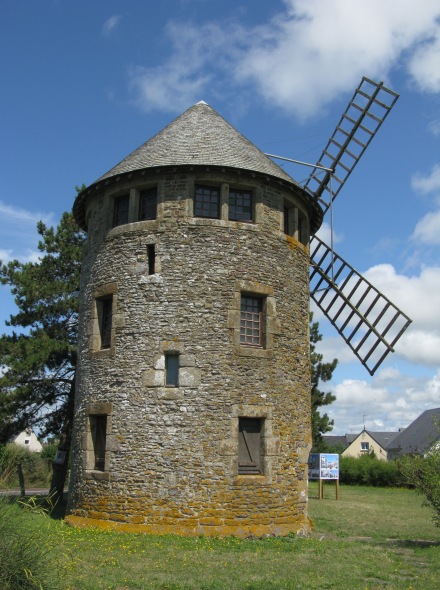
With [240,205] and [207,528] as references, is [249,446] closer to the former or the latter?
[207,528]

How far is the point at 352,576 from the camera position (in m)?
9.53

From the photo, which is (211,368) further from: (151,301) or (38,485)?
(38,485)

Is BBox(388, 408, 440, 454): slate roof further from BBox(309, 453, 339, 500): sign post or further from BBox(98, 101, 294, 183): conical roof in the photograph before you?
BBox(98, 101, 294, 183): conical roof

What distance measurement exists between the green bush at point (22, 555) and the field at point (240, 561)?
0.19m

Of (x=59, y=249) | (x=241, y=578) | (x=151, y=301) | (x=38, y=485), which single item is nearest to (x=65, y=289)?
(x=59, y=249)

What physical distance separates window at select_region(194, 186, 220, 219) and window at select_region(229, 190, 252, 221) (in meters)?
0.35

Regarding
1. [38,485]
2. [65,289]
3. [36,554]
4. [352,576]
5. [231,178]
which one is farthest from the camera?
[38,485]

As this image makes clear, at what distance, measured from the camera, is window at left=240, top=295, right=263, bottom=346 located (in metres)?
14.4

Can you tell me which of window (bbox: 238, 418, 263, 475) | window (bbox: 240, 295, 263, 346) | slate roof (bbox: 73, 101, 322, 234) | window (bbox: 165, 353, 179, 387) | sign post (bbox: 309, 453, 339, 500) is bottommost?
sign post (bbox: 309, 453, 339, 500)

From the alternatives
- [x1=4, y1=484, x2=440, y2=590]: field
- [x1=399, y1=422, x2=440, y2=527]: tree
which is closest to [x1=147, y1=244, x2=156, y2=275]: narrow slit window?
[x1=4, y1=484, x2=440, y2=590]: field

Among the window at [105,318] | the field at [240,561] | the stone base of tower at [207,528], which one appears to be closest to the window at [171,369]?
the window at [105,318]

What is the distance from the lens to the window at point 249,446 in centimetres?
1348


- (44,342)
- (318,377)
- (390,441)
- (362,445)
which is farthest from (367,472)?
(362,445)

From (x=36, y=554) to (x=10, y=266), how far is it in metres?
18.0
